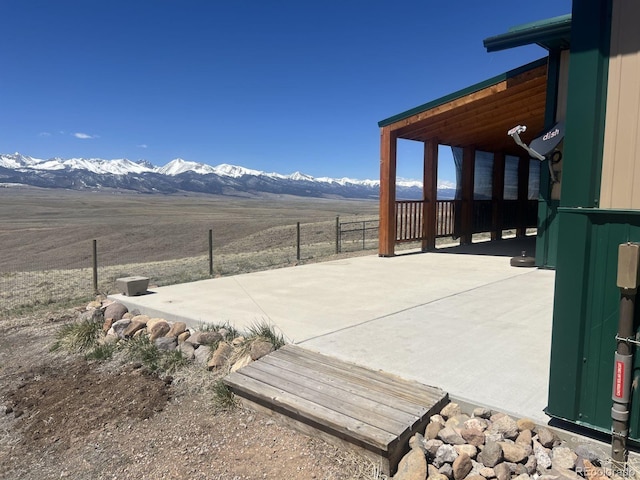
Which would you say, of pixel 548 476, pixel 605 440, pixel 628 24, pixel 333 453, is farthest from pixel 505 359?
pixel 628 24

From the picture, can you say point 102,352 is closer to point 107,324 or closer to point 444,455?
point 107,324

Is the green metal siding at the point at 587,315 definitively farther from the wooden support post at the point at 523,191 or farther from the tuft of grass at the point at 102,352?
the wooden support post at the point at 523,191

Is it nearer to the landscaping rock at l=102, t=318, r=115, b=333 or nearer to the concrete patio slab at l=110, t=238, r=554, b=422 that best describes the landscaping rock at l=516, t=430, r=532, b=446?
the concrete patio slab at l=110, t=238, r=554, b=422

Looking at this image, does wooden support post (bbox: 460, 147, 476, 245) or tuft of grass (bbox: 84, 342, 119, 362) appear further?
wooden support post (bbox: 460, 147, 476, 245)

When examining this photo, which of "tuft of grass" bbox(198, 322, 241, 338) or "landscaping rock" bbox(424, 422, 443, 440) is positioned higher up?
"tuft of grass" bbox(198, 322, 241, 338)

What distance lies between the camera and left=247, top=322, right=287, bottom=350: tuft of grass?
382 cm

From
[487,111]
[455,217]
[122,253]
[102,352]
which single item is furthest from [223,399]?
[122,253]

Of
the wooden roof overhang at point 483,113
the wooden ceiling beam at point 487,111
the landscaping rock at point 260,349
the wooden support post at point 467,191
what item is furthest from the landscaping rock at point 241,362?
the wooden support post at point 467,191

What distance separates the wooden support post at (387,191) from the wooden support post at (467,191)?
8.48 feet

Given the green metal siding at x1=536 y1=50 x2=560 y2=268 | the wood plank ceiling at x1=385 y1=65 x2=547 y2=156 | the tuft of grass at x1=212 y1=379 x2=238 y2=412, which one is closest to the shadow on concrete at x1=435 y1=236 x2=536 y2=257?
the green metal siding at x1=536 y1=50 x2=560 y2=268

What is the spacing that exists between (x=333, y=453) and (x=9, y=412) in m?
2.58

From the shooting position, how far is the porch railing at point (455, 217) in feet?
33.4

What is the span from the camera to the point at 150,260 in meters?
19.0

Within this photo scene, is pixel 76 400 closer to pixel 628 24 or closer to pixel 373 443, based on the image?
pixel 373 443
